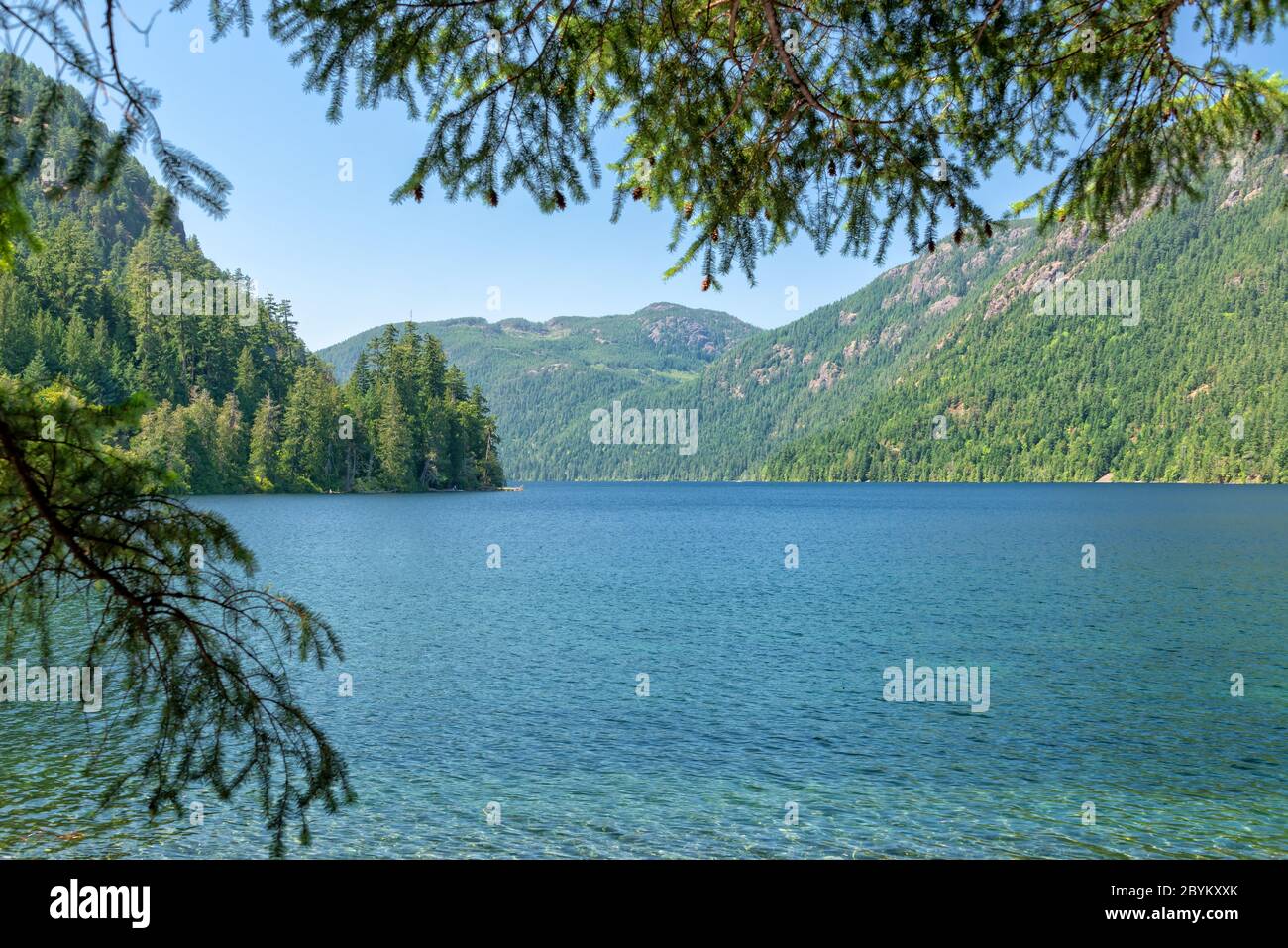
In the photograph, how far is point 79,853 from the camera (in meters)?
12.0

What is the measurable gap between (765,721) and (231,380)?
5107 inches

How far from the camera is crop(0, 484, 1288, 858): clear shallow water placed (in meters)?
13.2

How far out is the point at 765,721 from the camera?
1936 centimetres

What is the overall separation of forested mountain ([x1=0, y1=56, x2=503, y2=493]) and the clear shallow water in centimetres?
7478

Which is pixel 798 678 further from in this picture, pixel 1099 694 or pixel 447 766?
pixel 447 766

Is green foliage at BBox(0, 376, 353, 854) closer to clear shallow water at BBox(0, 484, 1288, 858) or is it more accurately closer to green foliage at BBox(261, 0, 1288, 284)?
green foliage at BBox(261, 0, 1288, 284)

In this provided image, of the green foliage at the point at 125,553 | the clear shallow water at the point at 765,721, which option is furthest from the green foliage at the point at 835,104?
the clear shallow water at the point at 765,721

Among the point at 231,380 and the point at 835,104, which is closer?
the point at 835,104

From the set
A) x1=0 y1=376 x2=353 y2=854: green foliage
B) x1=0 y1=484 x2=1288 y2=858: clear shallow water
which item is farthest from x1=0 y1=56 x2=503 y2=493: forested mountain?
x1=0 y1=376 x2=353 y2=854: green foliage

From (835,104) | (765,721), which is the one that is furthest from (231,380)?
(835,104)

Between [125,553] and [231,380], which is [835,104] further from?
[231,380]

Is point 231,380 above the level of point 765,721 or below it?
above
